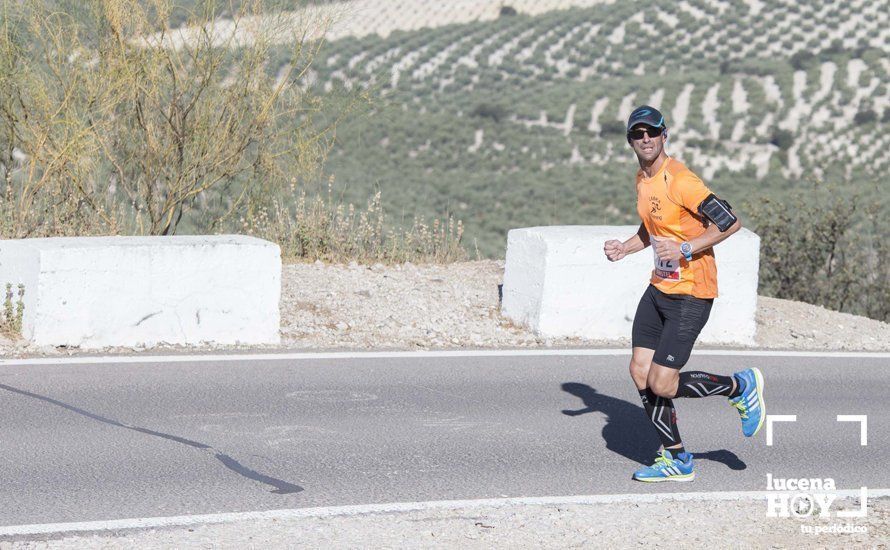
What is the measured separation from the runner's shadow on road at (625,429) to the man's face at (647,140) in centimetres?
188

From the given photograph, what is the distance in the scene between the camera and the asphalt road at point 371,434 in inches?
242

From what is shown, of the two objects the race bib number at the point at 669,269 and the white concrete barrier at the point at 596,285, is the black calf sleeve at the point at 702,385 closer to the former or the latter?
the race bib number at the point at 669,269

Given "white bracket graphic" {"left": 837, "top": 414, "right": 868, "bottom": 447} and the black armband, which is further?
"white bracket graphic" {"left": 837, "top": 414, "right": 868, "bottom": 447}

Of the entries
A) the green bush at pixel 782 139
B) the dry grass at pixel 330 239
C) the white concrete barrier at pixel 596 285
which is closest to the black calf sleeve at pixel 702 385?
the white concrete barrier at pixel 596 285

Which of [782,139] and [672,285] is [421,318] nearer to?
[672,285]

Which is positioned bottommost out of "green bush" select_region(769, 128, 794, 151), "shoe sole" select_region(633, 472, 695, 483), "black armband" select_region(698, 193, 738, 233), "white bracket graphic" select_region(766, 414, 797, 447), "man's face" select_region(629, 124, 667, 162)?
"shoe sole" select_region(633, 472, 695, 483)

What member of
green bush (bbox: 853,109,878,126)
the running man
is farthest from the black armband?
green bush (bbox: 853,109,878,126)

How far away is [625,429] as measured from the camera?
7.66m

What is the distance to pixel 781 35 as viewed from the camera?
62.8 metres

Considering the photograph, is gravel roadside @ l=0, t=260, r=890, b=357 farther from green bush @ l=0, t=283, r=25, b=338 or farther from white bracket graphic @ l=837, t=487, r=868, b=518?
white bracket graphic @ l=837, t=487, r=868, b=518

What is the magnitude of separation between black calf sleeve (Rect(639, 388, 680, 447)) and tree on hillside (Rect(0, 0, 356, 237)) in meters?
7.80

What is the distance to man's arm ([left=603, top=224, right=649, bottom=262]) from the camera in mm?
6422

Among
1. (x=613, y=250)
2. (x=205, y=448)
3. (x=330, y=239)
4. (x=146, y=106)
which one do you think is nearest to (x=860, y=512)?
(x=613, y=250)

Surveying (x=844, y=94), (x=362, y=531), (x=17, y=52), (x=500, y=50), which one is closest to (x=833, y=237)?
(x=17, y=52)
